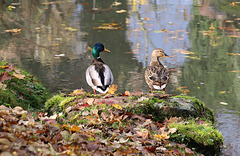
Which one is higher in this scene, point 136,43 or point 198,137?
point 136,43

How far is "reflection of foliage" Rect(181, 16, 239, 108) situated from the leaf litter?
1.81 meters

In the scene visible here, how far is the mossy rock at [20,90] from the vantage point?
5758 millimetres

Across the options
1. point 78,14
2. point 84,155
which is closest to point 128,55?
point 78,14

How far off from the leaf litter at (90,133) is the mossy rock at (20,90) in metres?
0.59

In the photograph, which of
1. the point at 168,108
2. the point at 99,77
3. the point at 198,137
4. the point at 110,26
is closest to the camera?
the point at 198,137

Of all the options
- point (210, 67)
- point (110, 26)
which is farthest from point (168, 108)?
point (110, 26)

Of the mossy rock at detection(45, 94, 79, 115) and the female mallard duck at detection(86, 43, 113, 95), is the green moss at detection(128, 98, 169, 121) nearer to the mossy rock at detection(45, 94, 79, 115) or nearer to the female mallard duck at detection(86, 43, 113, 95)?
the female mallard duck at detection(86, 43, 113, 95)

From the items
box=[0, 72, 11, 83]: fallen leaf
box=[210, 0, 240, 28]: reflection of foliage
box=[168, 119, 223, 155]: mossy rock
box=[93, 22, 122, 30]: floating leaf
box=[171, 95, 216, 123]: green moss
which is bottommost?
box=[168, 119, 223, 155]: mossy rock

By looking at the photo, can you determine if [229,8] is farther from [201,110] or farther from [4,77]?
[4,77]

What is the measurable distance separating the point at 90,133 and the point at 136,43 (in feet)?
18.7

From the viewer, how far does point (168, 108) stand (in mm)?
5316

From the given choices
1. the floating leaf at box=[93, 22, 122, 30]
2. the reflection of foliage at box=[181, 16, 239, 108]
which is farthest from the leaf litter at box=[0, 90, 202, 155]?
the floating leaf at box=[93, 22, 122, 30]

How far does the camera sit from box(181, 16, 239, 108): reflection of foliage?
6.83 m

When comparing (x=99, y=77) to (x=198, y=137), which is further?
(x=99, y=77)
